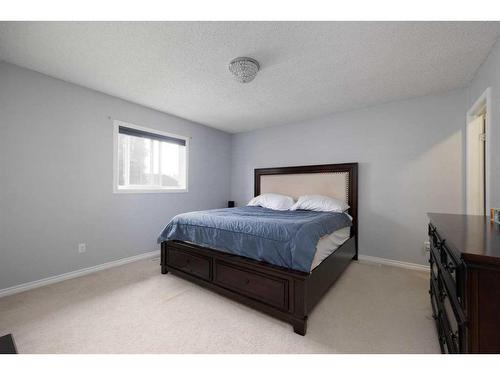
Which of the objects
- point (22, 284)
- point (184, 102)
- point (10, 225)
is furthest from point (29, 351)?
point (184, 102)

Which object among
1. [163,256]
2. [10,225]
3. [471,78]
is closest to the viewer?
[10,225]

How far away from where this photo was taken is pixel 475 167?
2404 mm

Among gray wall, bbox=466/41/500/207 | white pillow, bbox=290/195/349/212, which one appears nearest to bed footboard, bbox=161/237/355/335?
white pillow, bbox=290/195/349/212

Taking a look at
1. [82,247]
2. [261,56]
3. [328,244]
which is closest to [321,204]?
[328,244]

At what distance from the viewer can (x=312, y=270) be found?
1.73m

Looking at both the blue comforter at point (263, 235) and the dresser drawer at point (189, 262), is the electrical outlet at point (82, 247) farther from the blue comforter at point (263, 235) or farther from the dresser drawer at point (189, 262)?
the blue comforter at point (263, 235)

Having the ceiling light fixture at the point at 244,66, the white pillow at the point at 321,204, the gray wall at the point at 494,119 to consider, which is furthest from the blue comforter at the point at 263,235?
the ceiling light fixture at the point at 244,66

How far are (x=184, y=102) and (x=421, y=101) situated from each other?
3302 mm

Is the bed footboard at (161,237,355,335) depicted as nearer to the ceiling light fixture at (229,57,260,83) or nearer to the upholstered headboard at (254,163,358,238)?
the upholstered headboard at (254,163,358,238)

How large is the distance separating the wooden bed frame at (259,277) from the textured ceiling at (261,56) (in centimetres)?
193

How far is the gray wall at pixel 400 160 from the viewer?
2633 millimetres

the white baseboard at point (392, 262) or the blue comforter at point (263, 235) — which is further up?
the blue comforter at point (263, 235)
